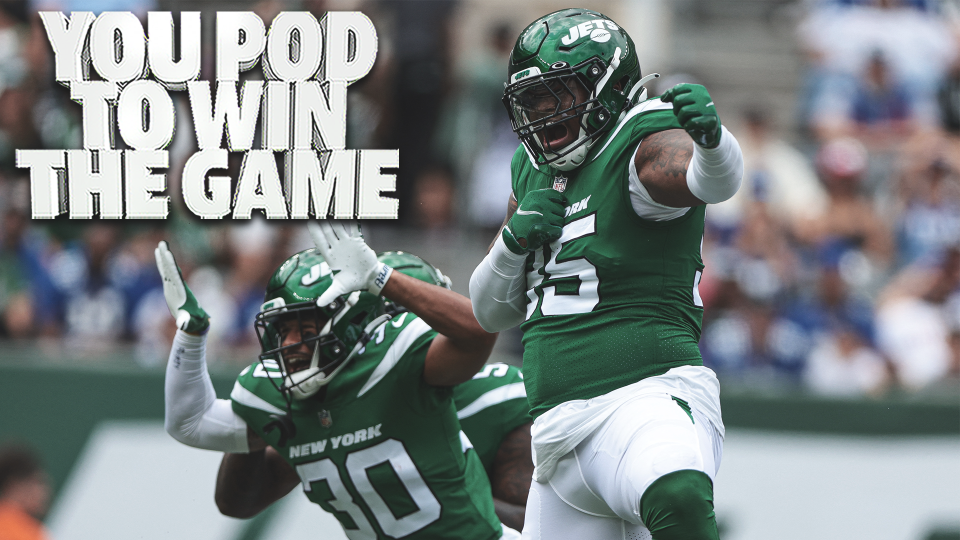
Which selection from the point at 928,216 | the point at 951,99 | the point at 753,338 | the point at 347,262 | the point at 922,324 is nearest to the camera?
the point at 347,262

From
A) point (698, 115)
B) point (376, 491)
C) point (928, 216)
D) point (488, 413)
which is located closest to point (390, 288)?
point (376, 491)

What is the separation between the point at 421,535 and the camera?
4.13 meters

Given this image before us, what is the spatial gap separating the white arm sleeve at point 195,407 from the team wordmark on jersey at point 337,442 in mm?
236

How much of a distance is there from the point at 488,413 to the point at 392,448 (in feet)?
2.36

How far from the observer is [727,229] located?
7957mm

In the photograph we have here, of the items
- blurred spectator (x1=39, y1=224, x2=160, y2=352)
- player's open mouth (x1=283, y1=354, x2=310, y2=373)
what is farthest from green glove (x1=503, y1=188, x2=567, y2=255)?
blurred spectator (x1=39, y1=224, x2=160, y2=352)

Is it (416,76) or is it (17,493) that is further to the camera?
(416,76)

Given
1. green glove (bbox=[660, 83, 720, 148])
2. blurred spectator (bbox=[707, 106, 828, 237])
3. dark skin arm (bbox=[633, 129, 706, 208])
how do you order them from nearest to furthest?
1. green glove (bbox=[660, 83, 720, 148])
2. dark skin arm (bbox=[633, 129, 706, 208])
3. blurred spectator (bbox=[707, 106, 828, 237])

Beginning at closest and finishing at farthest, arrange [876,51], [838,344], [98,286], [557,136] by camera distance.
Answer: [557,136] < [838,344] < [98,286] < [876,51]

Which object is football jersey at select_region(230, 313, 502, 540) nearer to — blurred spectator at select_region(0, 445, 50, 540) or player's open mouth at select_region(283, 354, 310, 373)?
player's open mouth at select_region(283, 354, 310, 373)

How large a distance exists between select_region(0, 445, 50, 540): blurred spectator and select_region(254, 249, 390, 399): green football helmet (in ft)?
10.3

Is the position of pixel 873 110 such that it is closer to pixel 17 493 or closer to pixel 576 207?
pixel 17 493

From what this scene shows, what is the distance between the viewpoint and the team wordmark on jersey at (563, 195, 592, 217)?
331 cm

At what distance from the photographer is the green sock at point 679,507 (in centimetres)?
289
